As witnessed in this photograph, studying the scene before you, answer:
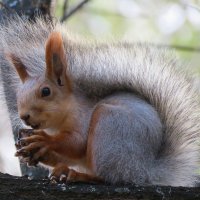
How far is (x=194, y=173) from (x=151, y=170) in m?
0.40

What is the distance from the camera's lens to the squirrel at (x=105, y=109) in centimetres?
312

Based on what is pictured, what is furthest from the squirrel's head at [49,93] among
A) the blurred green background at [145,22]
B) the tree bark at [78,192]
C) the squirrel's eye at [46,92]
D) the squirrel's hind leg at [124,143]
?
the blurred green background at [145,22]

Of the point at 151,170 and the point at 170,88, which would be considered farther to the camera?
the point at 170,88

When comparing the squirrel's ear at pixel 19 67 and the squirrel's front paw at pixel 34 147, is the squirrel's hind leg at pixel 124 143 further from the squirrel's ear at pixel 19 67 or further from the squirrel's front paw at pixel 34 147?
the squirrel's ear at pixel 19 67

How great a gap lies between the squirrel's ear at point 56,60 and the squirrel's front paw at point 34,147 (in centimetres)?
32

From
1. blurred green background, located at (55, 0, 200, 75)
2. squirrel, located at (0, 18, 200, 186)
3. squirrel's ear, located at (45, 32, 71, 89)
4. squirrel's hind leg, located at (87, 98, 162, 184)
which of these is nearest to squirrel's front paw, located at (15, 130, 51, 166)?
squirrel, located at (0, 18, 200, 186)

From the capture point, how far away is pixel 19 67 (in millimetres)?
3514

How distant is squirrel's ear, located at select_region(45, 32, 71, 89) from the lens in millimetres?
3275

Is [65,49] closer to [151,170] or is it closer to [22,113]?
[22,113]

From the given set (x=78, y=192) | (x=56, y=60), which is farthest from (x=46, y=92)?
(x=78, y=192)

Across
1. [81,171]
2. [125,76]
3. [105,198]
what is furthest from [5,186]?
[125,76]

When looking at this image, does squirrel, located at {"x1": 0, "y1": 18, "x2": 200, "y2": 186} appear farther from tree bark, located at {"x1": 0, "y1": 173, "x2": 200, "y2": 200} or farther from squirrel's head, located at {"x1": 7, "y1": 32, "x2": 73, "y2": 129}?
tree bark, located at {"x1": 0, "y1": 173, "x2": 200, "y2": 200}

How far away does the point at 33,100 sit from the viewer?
10.7 ft

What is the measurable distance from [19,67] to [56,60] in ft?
0.82
